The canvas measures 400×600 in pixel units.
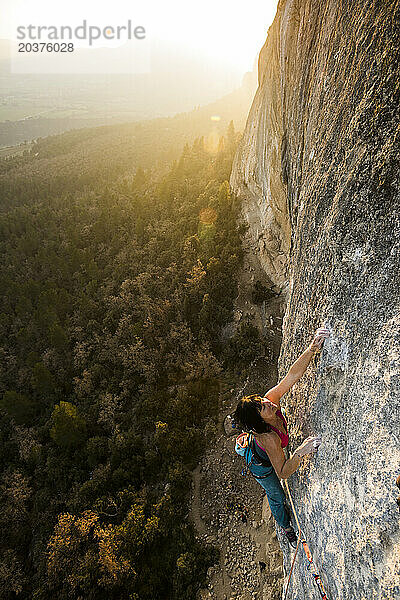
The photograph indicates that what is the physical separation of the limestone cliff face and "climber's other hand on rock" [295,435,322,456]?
0.66 feet

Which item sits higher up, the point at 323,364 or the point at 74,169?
the point at 323,364

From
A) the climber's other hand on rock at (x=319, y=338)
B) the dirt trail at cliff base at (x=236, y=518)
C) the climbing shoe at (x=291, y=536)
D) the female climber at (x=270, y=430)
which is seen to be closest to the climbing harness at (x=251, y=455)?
the female climber at (x=270, y=430)

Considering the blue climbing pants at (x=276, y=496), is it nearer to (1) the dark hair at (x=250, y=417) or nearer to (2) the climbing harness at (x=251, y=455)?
(2) the climbing harness at (x=251, y=455)

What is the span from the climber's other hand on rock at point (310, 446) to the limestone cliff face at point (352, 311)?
200mm

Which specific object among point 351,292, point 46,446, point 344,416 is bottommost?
point 46,446

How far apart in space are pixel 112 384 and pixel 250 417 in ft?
75.9

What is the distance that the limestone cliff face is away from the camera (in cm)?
450

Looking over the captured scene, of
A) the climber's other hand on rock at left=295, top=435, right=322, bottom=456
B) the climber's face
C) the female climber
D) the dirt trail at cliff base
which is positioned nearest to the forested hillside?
the dirt trail at cliff base

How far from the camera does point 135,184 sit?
182 ft

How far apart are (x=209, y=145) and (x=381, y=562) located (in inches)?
3153

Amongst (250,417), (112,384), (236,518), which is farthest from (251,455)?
(112,384)

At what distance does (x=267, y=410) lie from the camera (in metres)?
6.31

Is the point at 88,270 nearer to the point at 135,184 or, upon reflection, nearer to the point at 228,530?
the point at 135,184

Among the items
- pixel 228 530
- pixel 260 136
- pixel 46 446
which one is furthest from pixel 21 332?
pixel 260 136
